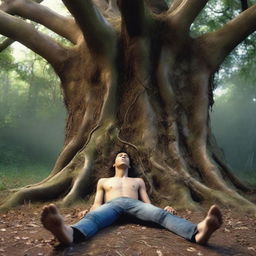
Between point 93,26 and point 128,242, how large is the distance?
4.51 metres

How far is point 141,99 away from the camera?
7.57 meters

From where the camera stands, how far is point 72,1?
250 inches

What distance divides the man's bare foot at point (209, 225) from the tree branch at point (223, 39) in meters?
5.06

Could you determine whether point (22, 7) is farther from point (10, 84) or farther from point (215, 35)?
point (10, 84)

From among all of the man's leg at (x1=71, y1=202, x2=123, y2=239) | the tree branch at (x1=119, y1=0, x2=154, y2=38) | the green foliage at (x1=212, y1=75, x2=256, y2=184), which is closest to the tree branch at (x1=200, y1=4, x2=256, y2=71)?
the tree branch at (x1=119, y1=0, x2=154, y2=38)

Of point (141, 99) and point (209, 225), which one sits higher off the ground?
point (141, 99)

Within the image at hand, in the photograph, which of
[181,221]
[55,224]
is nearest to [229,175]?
[181,221]

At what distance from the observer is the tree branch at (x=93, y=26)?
6.59m

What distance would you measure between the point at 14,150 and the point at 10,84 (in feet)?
29.5

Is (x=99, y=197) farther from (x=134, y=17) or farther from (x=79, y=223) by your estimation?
(x=134, y=17)

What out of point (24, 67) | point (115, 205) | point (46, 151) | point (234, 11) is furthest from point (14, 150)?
point (115, 205)

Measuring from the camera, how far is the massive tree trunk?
6598mm

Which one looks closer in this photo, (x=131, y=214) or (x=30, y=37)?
(x=131, y=214)

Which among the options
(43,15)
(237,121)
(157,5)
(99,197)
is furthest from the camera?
(237,121)
